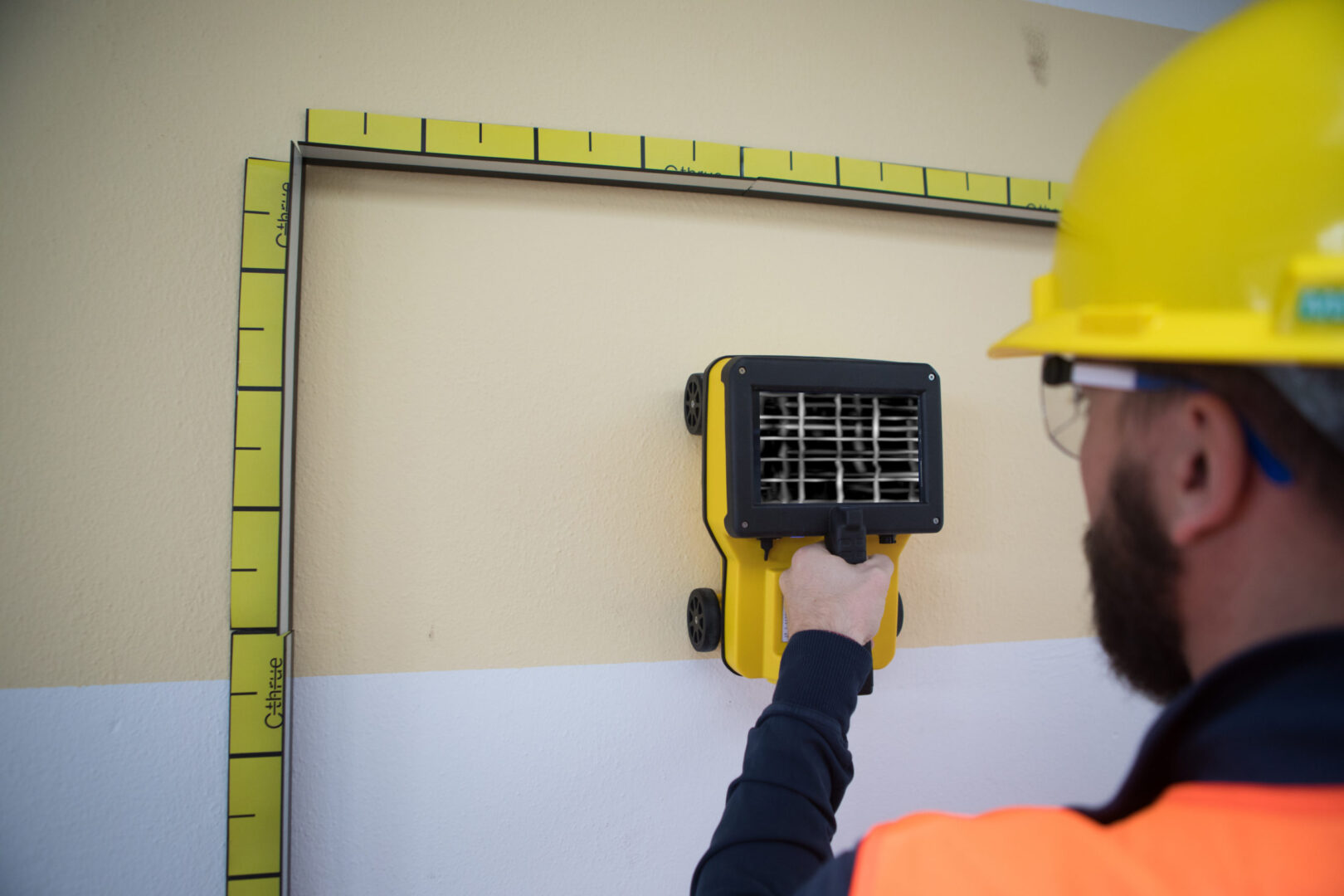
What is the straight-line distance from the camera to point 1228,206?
1.40 feet

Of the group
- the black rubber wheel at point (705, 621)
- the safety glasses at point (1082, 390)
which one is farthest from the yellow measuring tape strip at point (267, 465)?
the safety glasses at point (1082, 390)

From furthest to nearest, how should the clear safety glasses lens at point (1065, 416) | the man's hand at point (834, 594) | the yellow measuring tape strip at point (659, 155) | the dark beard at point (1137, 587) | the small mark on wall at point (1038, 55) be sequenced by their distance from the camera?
the small mark on wall at point (1038, 55) < the yellow measuring tape strip at point (659, 155) < the man's hand at point (834, 594) < the clear safety glasses lens at point (1065, 416) < the dark beard at point (1137, 587)

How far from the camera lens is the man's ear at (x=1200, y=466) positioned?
1.38ft

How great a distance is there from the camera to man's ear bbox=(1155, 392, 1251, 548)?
42 centimetres

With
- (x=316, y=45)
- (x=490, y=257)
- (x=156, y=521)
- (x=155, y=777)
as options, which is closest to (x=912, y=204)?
(x=490, y=257)

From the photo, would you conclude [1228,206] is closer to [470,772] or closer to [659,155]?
[659,155]

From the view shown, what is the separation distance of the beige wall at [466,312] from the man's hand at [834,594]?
19 cm

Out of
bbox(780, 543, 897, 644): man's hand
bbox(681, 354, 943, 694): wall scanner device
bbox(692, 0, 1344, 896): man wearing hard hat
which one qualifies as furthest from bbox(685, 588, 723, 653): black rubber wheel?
bbox(692, 0, 1344, 896): man wearing hard hat

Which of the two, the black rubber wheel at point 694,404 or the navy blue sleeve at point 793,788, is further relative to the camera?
the black rubber wheel at point 694,404

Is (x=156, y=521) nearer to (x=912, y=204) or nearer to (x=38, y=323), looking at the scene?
(x=38, y=323)

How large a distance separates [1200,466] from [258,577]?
3.00ft

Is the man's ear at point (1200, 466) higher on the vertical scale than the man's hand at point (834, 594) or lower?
higher

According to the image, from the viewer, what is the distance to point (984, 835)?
1.32 ft

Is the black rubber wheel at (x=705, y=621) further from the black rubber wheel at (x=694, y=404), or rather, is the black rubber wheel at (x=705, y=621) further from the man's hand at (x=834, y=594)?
the black rubber wheel at (x=694, y=404)
